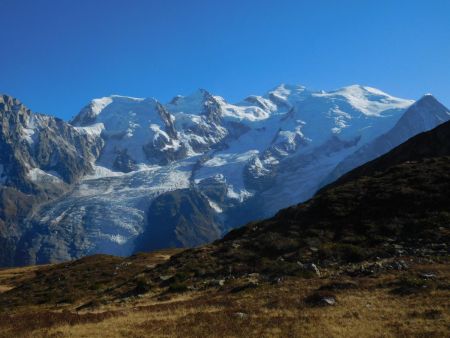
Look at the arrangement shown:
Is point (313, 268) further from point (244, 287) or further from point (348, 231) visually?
point (348, 231)

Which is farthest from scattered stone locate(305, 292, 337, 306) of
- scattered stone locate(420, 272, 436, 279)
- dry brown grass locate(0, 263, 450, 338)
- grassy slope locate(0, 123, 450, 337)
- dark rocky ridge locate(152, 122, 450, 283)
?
dark rocky ridge locate(152, 122, 450, 283)

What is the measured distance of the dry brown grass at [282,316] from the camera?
24.8 meters

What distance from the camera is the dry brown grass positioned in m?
24.8

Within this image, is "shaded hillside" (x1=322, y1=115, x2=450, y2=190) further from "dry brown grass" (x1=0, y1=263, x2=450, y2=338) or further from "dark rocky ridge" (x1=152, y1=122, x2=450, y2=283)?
"dry brown grass" (x1=0, y1=263, x2=450, y2=338)

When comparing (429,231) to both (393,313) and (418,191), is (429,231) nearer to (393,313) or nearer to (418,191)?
(418,191)

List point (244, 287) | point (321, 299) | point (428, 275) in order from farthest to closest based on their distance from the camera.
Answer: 1. point (244, 287)
2. point (428, 275)
3. point (321, 299)

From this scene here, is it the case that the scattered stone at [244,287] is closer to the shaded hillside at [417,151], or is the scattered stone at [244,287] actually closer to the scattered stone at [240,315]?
the scattered stone at [240,315]

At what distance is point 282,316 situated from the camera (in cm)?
2781

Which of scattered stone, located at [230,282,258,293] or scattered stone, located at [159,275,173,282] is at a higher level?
scattered stone, located at [159,275,173,282]

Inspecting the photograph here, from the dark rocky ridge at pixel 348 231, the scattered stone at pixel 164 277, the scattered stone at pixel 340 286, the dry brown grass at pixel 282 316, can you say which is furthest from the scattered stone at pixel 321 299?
the scattered stone at pixel 164 277

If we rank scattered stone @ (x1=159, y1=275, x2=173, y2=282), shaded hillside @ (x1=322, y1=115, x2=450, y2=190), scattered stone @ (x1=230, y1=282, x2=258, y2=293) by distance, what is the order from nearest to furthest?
1. scattered stone @ (x1=230, y1=282, x2=258, y2=293)
2. scattered stone @ (x1=159, y1=275, x2=173, y2=282)
3. shaded hillside @ (x1=322, y1=115, x2=450, y2=190)

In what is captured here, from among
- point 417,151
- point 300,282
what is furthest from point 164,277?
point 417,151

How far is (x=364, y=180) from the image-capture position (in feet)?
219

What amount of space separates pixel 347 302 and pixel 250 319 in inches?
232
